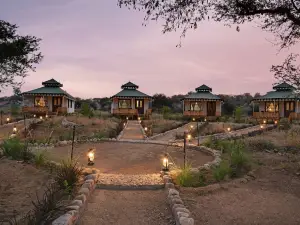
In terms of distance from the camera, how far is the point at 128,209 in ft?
19.4

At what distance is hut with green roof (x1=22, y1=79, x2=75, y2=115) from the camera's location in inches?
1433

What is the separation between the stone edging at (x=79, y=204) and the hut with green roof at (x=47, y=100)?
102 ft

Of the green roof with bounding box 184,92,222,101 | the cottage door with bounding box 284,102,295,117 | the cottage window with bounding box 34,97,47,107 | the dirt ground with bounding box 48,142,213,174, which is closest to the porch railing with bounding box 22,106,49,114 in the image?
the cottage window with bounding box 34,97,47,107

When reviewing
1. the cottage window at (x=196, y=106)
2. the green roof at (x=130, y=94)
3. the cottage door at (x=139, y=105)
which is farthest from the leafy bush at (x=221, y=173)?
the cottage door at (x=139, y=105)

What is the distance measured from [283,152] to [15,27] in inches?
502

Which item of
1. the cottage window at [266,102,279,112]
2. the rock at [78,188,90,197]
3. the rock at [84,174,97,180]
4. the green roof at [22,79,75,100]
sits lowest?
the rock at [78,188,90,197]

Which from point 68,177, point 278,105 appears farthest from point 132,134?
point 278,105

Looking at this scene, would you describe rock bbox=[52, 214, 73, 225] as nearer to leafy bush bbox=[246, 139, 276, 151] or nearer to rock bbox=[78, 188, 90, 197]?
rock bbox=[78, 188, 90, 197]

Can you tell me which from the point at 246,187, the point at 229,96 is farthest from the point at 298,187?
the point at 229,96

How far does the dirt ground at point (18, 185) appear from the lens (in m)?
6.55

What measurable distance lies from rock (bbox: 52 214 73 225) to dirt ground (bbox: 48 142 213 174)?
416 cm

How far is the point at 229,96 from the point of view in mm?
84750

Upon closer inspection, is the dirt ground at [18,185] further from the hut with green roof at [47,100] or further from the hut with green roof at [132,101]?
the hut with green roof at [132,101]

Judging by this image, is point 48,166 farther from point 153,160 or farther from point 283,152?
point 283,152
